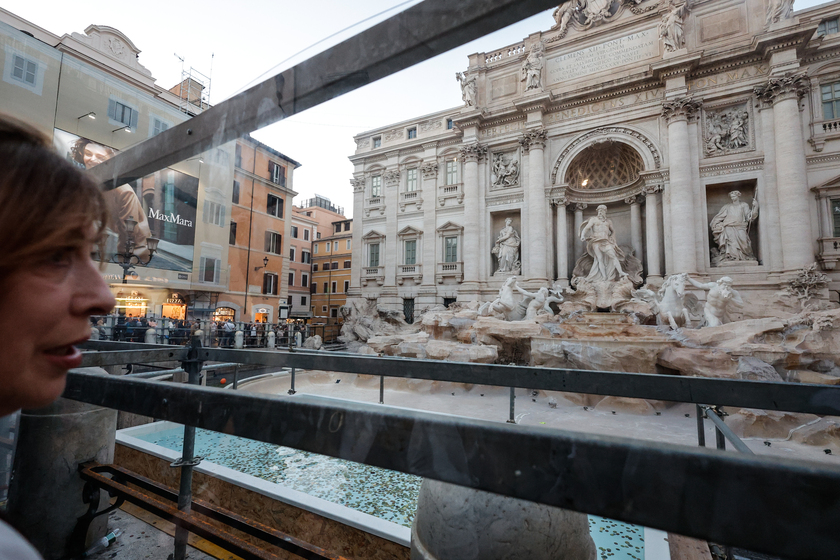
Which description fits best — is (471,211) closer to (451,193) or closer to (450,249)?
(451,193)

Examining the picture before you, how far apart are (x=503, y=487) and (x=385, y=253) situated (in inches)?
893

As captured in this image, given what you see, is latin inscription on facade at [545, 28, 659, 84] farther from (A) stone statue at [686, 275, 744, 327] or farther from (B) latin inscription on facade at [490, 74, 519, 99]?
(A) stone statue at [686, 275, 744, 327]

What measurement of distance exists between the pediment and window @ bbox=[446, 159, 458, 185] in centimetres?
247

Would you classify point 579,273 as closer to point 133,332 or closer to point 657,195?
point 657,195

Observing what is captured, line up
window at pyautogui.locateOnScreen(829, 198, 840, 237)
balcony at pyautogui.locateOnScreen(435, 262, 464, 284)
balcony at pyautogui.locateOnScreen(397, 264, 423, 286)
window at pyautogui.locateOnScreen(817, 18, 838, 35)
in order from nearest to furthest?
1. window at pyautogui.locateOnScreen(829, 198, 840, 237)
2. window at pyautogui.locateOnScreen(817, 18, 838, 35)
3. balcony at pyautogui.locateOnScreen(435, 262, 464, 284)
4. balcony at pyautogui.locateOnScreen(397, 264, 423, 286)

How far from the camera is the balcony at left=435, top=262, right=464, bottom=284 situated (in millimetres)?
20750

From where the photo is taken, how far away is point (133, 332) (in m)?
7.71

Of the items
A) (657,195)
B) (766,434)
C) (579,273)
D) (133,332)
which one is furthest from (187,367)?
(657,195)

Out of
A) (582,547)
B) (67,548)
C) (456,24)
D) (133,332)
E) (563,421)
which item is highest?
(456,24)

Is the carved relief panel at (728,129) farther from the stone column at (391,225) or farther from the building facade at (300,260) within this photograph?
the building facade at (300,260)

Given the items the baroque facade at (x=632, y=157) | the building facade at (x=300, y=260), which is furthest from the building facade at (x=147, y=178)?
the baroque facade at (x=632, y=157)

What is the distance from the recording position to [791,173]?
14.1 meters

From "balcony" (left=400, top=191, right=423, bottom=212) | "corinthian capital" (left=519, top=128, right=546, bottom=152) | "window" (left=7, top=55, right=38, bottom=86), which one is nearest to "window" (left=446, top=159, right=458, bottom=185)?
"balcony" (left=400, top=191, right=423, bottom=212)

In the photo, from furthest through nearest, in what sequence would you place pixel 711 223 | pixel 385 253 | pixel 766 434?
1. pixel 385 253
2. pixel 711 223
3. pixel 766 434
